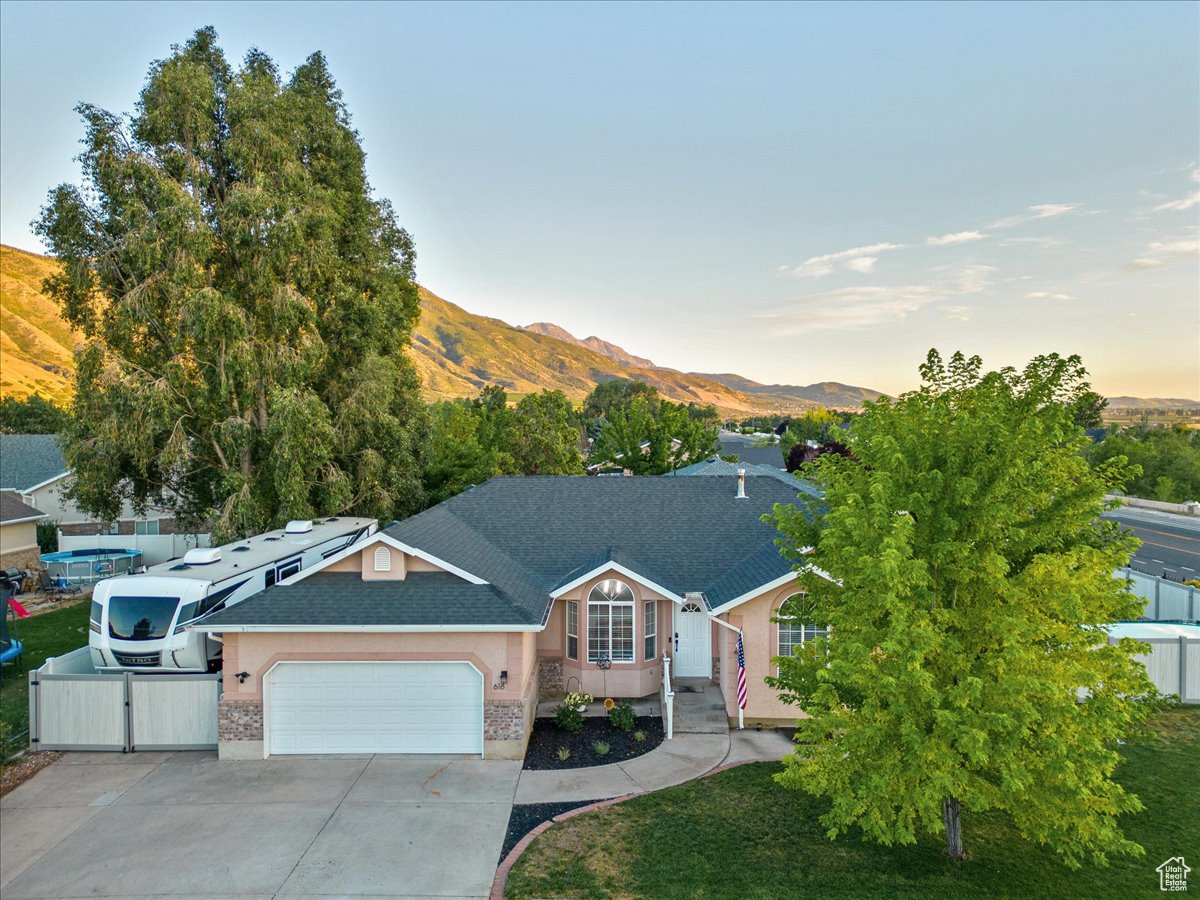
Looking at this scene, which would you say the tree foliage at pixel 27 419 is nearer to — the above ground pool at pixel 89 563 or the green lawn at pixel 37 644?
the above ground pool at pixel 89 563

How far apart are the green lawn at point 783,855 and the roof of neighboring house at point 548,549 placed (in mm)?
4061

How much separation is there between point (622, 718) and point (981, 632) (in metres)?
7.85

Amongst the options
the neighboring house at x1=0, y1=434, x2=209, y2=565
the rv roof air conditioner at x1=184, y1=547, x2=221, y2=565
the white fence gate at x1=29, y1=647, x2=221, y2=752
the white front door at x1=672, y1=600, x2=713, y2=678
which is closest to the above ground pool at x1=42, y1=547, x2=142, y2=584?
the neighboring house at x1=0, y1=434, x2=209, y2=565

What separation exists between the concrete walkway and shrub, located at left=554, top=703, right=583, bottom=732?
165 cm

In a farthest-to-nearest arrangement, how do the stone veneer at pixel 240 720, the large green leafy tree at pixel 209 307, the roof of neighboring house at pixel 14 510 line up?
the roof of neighboring house at pixel 14 510
the large green leafy tree at pixel 209 307
the stone veneer at pixel 240 720

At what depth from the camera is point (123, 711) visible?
12.9m

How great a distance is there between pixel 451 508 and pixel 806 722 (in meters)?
13.1

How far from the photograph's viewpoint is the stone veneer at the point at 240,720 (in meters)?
12.7

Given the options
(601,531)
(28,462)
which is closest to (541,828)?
(601,531)

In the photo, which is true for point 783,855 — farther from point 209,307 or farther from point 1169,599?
point 209,307

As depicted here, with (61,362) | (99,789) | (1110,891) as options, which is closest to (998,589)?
(1110,891)

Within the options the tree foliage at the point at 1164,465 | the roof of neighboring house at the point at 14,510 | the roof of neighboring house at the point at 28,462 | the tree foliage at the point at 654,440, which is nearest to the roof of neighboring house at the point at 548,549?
the tree foliage at the point at 654,440

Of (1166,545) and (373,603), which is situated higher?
(373,603)

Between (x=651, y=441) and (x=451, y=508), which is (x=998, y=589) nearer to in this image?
(x=451, y=508)
